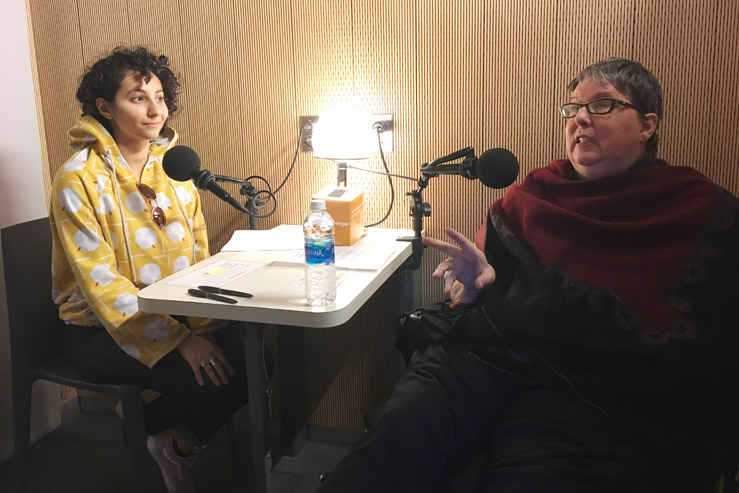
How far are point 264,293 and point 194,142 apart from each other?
3.44ft

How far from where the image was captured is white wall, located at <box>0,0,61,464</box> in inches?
77.9

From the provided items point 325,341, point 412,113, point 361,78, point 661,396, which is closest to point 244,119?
point 361,78

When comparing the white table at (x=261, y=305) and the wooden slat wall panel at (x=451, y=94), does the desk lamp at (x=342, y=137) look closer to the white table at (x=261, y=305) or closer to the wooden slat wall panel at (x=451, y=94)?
the wooden slat wall panel at (x=451, y=94)

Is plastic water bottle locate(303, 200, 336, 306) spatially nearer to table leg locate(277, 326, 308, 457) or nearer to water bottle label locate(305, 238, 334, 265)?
water bottle label locate(305, 238, 334, 265)

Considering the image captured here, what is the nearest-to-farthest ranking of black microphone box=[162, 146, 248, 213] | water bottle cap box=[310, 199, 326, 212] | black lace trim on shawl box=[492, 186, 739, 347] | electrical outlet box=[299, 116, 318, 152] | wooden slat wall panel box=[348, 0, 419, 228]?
black lace trim on shawl box=[492, 186, 739, 347] < water bottle cap box=[310, 199, 326, 212] < black microphone box=[162, 146, 248, 213] < wooden slat wall panel box=[348, 0, 419, 228] < electrical outlet box=[299, 116, 318, 152]

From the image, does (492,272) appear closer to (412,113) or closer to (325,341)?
(412,113)

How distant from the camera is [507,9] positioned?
1699mm

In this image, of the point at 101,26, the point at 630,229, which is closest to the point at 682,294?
the point at 630,229

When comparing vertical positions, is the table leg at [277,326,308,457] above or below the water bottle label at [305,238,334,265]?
below

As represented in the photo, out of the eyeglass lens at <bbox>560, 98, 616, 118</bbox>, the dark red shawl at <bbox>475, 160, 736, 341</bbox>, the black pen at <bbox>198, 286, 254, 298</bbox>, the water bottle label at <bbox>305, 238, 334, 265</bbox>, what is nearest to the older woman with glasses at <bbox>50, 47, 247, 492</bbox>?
the black pen at <bbox>198, 286, 254, 298</bbox>

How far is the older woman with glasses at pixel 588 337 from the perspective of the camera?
108 centimetres

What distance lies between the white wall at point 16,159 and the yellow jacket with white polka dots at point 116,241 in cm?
55

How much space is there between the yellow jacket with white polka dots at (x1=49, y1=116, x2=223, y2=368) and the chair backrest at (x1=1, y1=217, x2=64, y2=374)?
0.21ft

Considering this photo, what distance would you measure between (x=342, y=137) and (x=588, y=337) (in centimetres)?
90
